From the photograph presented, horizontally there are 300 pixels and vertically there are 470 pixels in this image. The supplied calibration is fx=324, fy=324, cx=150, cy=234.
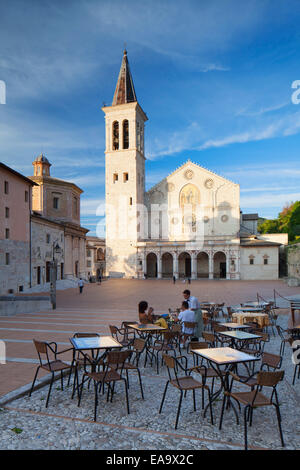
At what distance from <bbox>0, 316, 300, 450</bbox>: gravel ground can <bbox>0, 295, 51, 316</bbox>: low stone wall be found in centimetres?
1025

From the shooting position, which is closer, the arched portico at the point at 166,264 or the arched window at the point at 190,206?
the arched window at the point at 190,206

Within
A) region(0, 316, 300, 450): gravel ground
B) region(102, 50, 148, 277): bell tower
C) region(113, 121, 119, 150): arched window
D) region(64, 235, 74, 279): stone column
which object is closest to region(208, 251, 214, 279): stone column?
region(102, 50, 148, 277): bell tower

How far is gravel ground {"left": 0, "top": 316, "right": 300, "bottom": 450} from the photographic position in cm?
427

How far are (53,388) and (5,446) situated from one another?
208 cm

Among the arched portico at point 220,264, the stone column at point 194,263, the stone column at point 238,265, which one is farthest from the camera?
the arched portico at point 220,264

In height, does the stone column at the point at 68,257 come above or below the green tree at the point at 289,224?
below

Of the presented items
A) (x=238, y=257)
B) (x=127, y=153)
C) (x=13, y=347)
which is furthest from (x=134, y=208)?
(x=13, y=347)

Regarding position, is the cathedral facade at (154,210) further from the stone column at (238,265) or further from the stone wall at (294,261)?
the stone wall at (294,261)

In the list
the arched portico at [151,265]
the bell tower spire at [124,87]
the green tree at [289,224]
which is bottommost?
the arched portico at [151,265]

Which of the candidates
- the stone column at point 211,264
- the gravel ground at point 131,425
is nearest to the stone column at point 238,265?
the stone column at point 211,264

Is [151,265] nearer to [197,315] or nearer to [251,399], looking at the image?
[197,315]

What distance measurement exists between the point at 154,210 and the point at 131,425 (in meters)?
48.1

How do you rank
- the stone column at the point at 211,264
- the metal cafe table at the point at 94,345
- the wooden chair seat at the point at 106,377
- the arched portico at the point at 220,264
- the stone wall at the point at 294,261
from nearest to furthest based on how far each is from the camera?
1. the wooden chair seat at the point at 106,377
2. the metal cafe table at the point at 94,345
3. the stone wall at the point at 294,261
4. the stone column at the point at 211,264
5. the arched portico at the point at 220,264

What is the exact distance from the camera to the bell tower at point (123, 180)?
49469 millimetres
